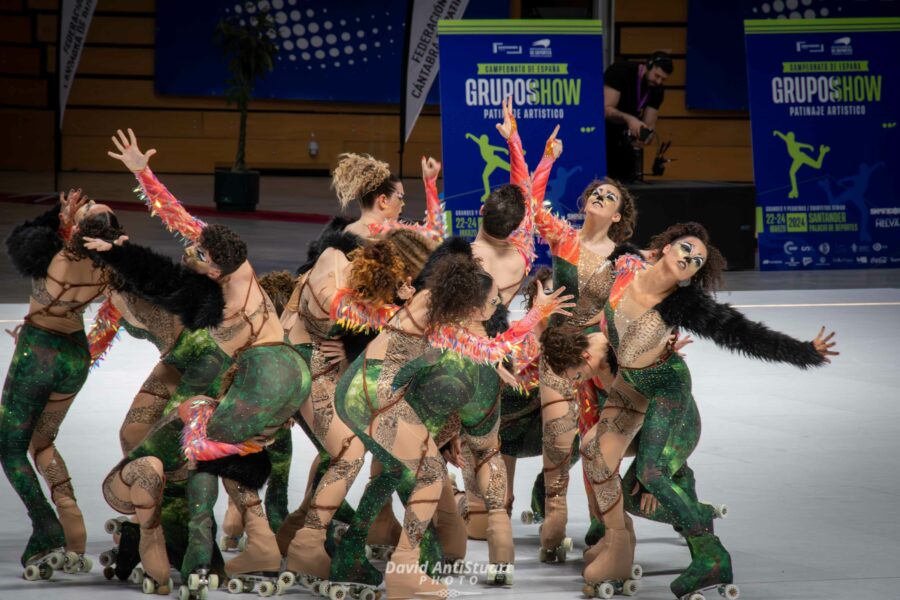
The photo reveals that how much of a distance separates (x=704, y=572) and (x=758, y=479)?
6.15 ft

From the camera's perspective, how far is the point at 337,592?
4.56 m

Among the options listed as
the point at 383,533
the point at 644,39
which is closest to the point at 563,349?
the point at 383,533

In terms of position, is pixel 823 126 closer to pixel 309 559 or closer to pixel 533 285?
pixel 533 285

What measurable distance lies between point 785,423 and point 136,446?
12.9 ft

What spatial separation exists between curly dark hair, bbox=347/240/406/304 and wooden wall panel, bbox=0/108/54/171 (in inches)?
581

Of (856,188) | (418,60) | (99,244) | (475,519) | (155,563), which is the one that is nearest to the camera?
(99,244)

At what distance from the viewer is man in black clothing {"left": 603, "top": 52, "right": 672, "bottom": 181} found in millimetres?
11586

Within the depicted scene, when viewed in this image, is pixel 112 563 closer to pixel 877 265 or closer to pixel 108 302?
pixel 108 302

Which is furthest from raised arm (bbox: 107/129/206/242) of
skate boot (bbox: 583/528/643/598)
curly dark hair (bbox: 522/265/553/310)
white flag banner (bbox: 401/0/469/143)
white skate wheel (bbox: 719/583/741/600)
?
white flag banner (bbox: 401/0/469/143)

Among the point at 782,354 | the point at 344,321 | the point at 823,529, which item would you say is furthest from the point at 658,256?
the point at 823,529

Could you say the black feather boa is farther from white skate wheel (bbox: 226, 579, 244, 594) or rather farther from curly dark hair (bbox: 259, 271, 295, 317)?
curly dark hair (bbox: 259, 271, 295, 317)

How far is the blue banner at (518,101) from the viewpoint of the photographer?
1123 cm

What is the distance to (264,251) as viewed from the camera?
1258 cm

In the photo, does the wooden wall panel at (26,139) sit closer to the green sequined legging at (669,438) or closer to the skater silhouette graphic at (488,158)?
the skater silhouette graphic at (488,158)
